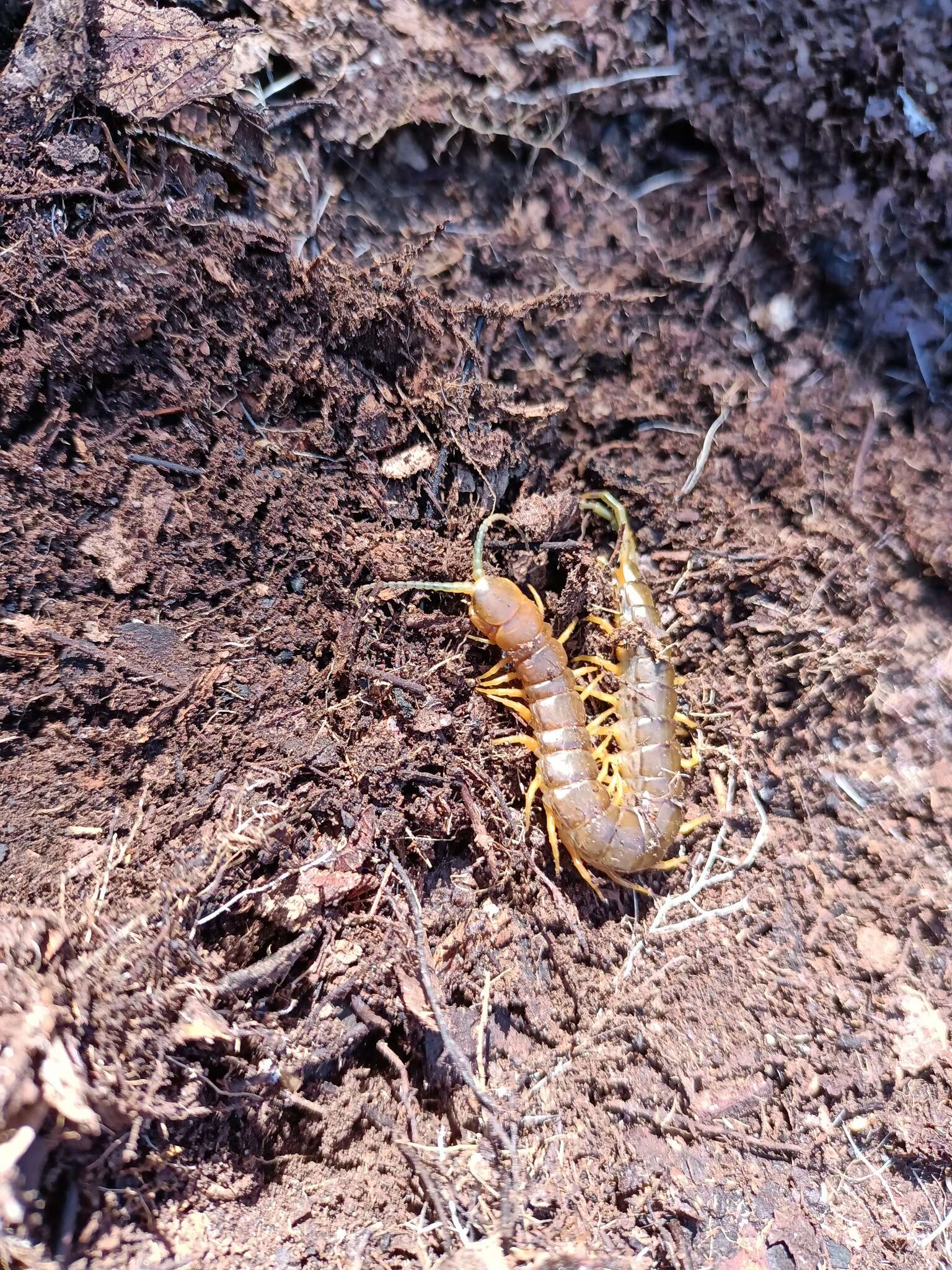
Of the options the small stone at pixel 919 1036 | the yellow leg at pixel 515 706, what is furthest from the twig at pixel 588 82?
the small stone at pixel 919 1036

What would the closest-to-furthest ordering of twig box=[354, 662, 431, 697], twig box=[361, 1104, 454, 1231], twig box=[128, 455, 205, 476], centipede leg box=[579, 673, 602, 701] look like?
twig box=[361, 1104, 454, 1231] < twig box=[128, 455, 205, 476] < twig box=[354, 662, 431, 697] < centipede leg box=[579, 673, 602, 701]

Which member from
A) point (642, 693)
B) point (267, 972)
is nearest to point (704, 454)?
point (642, 693)

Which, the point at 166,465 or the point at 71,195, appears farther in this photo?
the point at 166,465

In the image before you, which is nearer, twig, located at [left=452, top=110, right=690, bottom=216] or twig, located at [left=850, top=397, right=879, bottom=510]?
twig, located at [left=452, top=110, right=690, bottom=216]

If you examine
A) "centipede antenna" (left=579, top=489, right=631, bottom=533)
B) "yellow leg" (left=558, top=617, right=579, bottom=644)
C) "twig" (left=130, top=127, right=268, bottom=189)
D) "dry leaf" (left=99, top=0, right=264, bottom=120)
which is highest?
"dry leaf" (left=99, top=0, right=264, bottom=120)

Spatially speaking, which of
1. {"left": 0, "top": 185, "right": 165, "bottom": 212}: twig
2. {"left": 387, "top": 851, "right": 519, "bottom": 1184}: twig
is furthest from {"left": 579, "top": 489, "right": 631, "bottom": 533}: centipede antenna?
{"left": 0, "top": 185, "right": 165, "bottom": 212}: twig

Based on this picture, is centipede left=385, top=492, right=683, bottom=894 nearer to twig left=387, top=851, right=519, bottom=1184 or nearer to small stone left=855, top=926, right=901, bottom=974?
twig left=387, top=851, right=519, bottom=1184

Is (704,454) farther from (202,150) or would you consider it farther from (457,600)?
(202,150)
